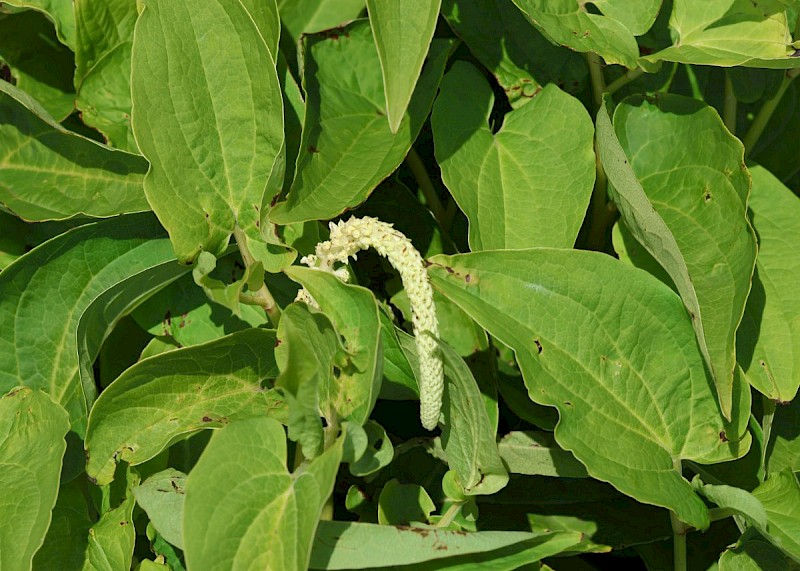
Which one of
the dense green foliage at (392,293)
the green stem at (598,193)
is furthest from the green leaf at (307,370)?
the green stem at (598,193)

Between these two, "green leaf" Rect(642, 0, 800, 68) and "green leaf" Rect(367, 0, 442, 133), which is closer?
"green leaf" Rect(367, 0, 442, 133)

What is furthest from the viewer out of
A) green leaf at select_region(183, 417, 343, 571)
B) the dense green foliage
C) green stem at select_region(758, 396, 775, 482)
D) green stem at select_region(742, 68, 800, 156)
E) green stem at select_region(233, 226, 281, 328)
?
green stem at select_region(742, 68, 800, 156)

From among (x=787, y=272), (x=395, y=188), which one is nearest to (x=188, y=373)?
(x=395, y=188)

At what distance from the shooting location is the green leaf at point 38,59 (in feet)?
4.28

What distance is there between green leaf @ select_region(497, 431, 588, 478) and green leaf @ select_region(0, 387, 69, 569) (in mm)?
502

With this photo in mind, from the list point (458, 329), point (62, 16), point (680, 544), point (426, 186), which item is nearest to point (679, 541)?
point (680, 544)

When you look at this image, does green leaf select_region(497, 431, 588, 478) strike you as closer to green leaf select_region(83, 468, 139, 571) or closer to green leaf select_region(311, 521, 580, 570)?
green leaf select_region(311, 521, 580, 570)

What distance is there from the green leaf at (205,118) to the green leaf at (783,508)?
66 cm

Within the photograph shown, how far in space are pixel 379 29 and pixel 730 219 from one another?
466mm

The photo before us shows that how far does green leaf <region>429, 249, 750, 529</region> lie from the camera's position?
985 millimetres

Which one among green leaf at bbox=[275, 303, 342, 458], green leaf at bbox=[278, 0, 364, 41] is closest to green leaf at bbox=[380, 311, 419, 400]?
green leaf at bbox=[275, 303, 342, 458]

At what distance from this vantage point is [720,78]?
1422 mm

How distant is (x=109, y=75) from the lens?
1.23 m

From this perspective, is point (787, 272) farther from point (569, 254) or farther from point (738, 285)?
point (569, 254)
